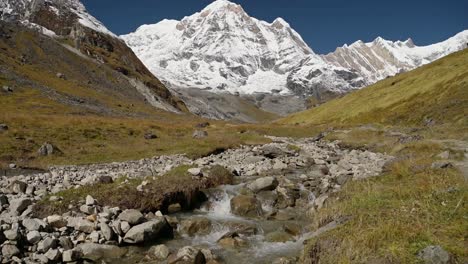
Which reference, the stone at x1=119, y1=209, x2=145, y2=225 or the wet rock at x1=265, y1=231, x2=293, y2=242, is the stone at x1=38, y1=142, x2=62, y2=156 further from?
the wet rock at x1=265, y1=231, x2=293, y2=242

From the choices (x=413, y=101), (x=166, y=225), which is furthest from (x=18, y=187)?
(x=413, y=101)

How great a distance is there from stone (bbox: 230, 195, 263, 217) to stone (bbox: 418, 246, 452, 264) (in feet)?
49.3

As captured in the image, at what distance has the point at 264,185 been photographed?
29.8 meters

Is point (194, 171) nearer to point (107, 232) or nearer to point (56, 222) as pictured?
point (107, 232)

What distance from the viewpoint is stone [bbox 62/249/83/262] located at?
667 inches

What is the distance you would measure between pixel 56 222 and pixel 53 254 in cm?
319

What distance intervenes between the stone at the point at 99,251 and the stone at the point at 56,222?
216 centimetres

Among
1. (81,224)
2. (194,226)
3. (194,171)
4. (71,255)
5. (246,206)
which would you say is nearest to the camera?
(71,255)

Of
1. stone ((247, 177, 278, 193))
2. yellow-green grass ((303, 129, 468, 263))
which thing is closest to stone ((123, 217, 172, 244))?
yellow-green grass ((303, 129, 468, 263))

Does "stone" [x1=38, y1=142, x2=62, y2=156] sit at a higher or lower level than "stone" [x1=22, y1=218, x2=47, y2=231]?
higher

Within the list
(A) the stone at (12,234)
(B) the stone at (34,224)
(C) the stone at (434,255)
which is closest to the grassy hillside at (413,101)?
(C) the stone at (434,255)

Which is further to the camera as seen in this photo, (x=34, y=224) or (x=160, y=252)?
(x=34, y=224)

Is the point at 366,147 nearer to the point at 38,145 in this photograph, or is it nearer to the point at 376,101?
the point at 38,145

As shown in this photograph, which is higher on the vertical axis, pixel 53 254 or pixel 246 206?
pixel 246 206
